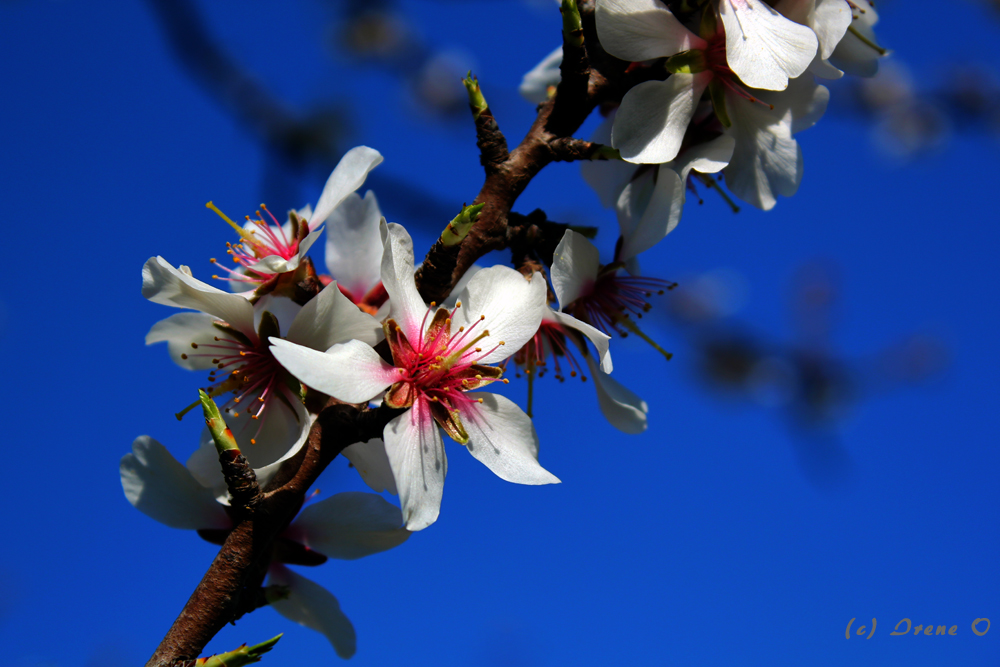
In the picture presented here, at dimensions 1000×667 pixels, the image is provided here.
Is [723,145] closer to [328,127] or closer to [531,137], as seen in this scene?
[531,137]

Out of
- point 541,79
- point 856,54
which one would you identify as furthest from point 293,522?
point 856,54

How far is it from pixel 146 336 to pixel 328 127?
1.57 m

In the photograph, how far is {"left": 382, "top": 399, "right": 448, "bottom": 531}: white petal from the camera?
1.04 metres

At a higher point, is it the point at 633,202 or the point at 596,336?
the point at 633,202

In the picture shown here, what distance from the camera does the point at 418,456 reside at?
109 centimetres

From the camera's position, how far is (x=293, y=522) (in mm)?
1330

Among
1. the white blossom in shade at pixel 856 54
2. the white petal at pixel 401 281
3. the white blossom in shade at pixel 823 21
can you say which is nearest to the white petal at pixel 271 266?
the white petal at pixel 401 281

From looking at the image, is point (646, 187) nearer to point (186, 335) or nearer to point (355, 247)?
point (355, 247)

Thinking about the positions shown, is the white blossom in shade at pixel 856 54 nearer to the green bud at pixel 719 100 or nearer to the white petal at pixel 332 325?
the green bud at pixel 719 100

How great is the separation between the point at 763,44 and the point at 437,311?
78 centimetres

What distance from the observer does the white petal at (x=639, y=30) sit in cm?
125

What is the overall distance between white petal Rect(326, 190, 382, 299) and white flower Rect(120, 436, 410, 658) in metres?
0.51

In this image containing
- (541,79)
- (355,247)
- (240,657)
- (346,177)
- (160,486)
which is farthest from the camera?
(541,79)

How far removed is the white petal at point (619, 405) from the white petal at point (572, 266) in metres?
0.22
